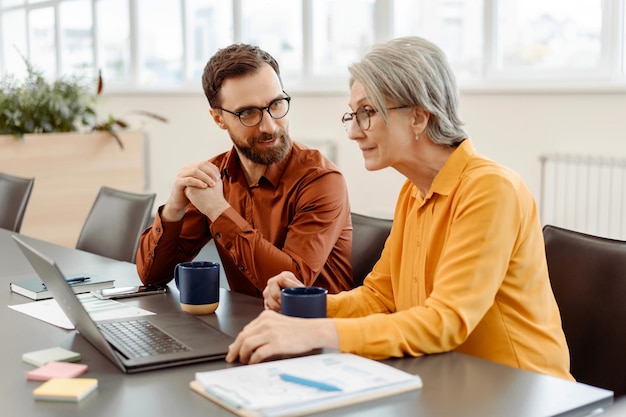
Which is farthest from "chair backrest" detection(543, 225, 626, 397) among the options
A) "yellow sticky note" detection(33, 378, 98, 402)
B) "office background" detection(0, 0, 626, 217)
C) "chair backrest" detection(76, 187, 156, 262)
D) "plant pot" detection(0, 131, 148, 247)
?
"plant pot" detection(0, 131, 148, 247)

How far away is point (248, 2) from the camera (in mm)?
7090

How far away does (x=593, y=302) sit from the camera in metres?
1.78

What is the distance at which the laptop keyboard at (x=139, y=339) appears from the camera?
4.93ft

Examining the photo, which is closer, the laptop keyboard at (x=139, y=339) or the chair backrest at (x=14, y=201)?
the laptop keyboard at (x=139, y=339)

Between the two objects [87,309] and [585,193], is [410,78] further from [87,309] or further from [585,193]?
[585,193]

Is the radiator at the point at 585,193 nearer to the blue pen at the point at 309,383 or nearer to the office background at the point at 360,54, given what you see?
the office background at the point at 360,54

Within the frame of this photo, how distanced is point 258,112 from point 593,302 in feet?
3.21

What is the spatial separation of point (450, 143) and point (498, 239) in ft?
0.91

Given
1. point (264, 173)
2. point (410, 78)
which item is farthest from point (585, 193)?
Result: point (410, 78)

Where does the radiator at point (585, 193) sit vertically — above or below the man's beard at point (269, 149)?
below

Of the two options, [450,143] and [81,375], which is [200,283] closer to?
[81,375]

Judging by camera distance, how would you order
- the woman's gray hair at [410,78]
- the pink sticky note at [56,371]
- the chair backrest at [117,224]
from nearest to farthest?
the pink sticky note at [56,371]
the woman's gray hair at [410,78]
the chair backrest at [117,224]

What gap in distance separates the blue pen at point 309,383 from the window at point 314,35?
2.84 meters

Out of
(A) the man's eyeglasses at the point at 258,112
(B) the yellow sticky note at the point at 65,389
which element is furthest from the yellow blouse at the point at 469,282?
(A) the man's eyeglasses at the point at 258,112
